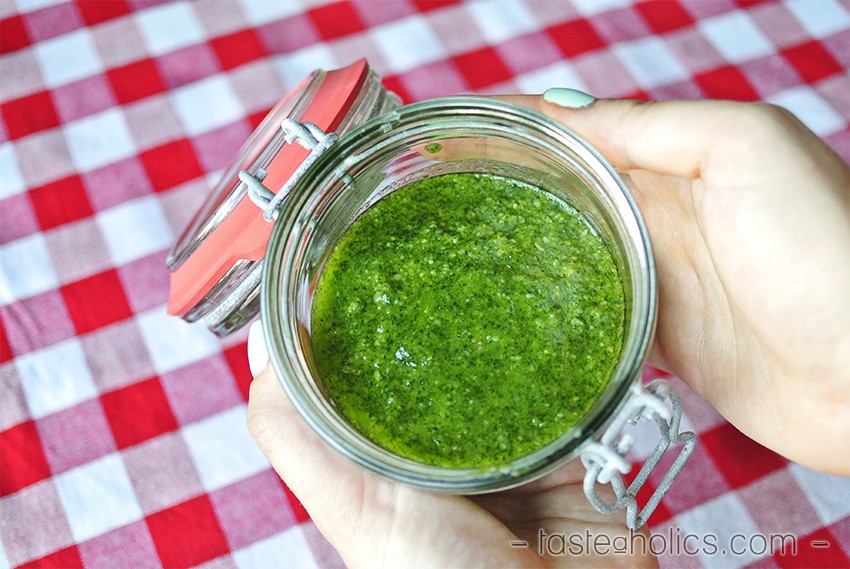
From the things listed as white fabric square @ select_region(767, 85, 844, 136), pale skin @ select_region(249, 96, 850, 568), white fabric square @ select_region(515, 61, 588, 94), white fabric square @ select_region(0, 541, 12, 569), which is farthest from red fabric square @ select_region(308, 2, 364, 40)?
white fabric square @ select_region(0, 541, 12, 569)

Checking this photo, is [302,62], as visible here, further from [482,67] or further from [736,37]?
[736,37]

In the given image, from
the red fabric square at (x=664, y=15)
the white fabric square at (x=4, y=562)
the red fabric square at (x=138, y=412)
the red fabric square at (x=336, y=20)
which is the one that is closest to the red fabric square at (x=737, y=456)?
the red fabric square at (x=664, y=15)

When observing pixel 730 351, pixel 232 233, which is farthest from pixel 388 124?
pixel 730 351

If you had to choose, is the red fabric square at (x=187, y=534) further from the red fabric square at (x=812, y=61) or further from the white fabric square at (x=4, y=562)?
the red fabric square at (x=812, y=61)

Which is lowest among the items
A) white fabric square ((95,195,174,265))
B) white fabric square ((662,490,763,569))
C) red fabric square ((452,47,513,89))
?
white fabric square ((662,490,763,569))

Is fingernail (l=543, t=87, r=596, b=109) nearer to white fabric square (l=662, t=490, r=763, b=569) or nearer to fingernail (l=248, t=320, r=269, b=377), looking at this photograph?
fingernail (l=248, t=320, r=269, b=377)

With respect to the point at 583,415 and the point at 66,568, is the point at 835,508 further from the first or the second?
the point at 66,568
